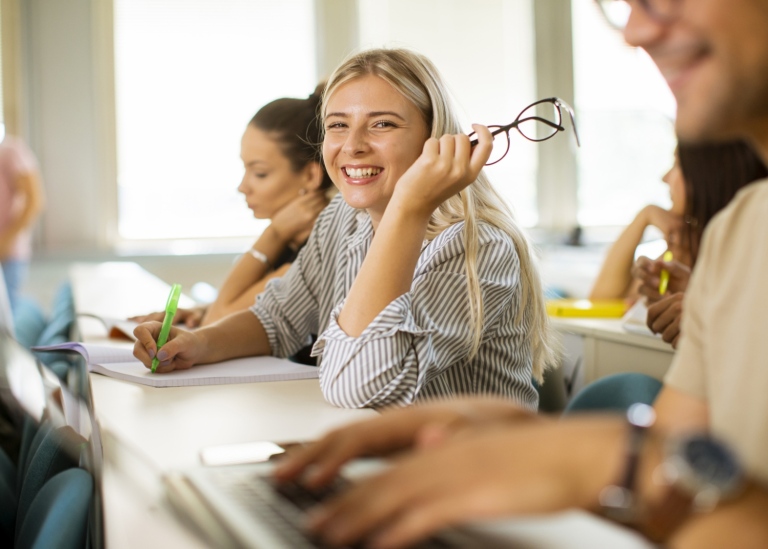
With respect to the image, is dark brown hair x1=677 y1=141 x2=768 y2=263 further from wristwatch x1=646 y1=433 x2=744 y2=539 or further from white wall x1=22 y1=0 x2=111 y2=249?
white wall x1=22 y1=0 x2=111 y2=249

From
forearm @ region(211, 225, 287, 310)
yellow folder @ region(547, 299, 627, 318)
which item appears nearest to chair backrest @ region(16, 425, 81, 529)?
forearm @ region(211, 225, 287, 310)

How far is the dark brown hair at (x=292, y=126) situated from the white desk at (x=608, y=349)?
2.81 ft

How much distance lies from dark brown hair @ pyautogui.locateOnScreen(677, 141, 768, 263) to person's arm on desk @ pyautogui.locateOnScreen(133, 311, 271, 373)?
95 centimetres

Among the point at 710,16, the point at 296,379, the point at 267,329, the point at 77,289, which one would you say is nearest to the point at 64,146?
the point at 77,289

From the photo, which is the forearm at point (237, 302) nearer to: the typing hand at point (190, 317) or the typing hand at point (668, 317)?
the typing hand at point (190, 317)

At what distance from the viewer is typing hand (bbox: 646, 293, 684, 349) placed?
193 centimetres

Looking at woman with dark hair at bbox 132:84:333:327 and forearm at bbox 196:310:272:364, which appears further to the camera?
woman with dark hair at bbox 132:84:333:327

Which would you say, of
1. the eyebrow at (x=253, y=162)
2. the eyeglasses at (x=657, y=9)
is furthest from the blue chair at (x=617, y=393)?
the eyebrow at (x=253, y=162)

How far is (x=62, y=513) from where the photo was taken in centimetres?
92

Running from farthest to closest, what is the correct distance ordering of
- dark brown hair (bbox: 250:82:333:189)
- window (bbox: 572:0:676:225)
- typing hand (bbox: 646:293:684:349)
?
window (bbox: 572:0:676:225), dark brown hair (bbox: 250:82:333:189), typing hand (bbox: 646:293:684:349)

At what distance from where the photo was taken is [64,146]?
196 inches

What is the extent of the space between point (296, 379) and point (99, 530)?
68cm

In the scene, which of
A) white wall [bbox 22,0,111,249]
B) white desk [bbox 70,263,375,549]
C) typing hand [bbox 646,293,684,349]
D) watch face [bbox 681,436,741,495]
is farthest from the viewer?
white wall [bbox 22,0,111,249]

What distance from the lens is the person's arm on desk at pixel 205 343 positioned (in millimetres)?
1615
